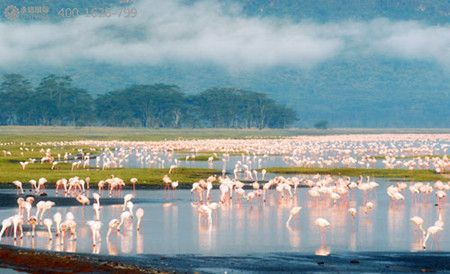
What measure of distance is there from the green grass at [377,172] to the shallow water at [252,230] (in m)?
12.2

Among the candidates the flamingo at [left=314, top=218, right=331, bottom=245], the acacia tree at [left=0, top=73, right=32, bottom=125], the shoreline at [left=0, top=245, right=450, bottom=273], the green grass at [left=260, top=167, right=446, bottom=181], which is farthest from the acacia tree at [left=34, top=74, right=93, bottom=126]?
the shoreline at [left=0, top=245, right=450, bottom=273]

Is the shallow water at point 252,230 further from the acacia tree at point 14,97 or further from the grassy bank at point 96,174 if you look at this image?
the acacia tree at point 14,97

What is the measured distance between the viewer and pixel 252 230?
74.8 feet

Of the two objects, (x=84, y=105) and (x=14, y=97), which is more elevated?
(x=14, y=97)

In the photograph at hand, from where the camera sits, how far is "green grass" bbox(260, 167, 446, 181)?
43.2 meters

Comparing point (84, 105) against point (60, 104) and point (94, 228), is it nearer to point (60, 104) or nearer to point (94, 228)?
point (60, 104)

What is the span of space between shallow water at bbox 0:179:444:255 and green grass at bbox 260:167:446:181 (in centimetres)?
1223

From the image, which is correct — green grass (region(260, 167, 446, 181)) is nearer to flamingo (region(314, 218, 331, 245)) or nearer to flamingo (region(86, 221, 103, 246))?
flamingo (region(314, 218, 331, 245))

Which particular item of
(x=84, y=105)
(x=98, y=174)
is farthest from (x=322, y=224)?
(x=84, y=105)

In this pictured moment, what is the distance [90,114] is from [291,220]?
555 feet

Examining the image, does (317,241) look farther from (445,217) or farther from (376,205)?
(376,205)

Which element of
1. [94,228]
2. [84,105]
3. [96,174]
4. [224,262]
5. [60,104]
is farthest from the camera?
[84,105]

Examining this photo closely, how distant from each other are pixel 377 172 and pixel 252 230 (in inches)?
1015

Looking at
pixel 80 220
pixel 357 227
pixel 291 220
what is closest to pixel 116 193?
pixel 80 220
